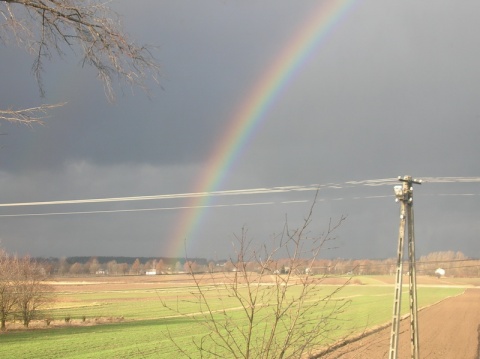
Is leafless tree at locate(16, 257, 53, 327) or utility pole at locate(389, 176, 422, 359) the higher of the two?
utility pole at locate(389, 176, 422, 359)

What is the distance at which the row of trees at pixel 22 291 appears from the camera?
4212 centimetres

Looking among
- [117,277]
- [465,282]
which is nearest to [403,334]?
[465,282]

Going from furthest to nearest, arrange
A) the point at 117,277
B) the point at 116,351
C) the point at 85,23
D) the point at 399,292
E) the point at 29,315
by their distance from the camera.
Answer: the point at 117,277 < the point at 29,315 < the point at 116,351 < the point at 399,292 < the point at 85,23

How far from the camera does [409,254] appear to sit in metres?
13.7

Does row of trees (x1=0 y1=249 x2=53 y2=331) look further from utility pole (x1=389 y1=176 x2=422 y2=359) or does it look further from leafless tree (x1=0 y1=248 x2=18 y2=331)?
utility pole (x1=389 y1=176 x2=422 y2=359)

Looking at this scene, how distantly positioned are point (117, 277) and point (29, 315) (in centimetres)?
8005

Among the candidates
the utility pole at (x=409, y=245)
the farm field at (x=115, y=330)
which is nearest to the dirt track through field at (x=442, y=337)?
the farm field at (x=115, y=330)

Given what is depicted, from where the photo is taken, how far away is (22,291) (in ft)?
142

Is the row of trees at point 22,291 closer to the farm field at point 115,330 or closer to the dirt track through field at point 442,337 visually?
the farm field at point 115,330

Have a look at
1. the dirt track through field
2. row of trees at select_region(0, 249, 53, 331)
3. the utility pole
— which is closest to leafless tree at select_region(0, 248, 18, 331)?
row of trees at select_region(0, 249, 53, 331)

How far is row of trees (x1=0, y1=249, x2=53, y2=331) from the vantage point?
42.1 m

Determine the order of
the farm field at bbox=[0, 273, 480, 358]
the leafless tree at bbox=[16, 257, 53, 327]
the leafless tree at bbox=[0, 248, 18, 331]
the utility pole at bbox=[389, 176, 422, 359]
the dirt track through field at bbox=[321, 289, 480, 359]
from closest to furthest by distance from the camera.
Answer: the utility pole at bbox=[389, 176, 422, 359], the dirt track through field at bbox=[321, 289, 480, 359], the farm field at bbox=[0, 273, 480, 358], the leafless tree at bbox=[0, 248, 18, 331], the leafless tree at bbox=[16, 257, 53, 327]

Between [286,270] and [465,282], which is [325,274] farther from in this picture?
[465,282]

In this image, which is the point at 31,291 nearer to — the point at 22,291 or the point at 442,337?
the point at 22,291
